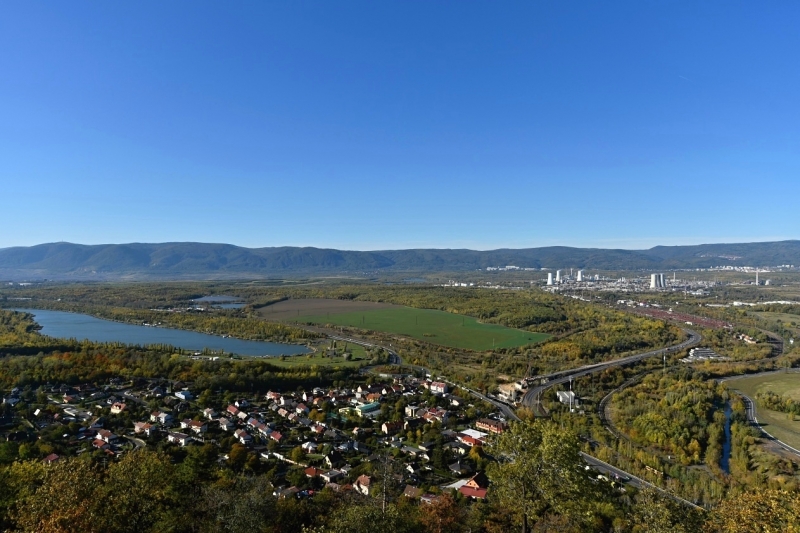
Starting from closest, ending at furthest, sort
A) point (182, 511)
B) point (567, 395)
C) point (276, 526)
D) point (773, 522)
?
point (773, 522), point (182, 511), point (276, 526), point (567, 395)

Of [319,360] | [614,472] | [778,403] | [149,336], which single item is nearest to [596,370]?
[778,403]

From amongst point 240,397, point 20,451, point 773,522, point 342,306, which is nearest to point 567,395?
point 240,397

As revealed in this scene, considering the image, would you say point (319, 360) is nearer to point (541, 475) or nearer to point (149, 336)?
point (149, 336)

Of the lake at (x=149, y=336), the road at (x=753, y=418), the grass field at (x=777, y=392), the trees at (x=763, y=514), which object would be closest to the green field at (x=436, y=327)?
the lake at (x=149, y=336)

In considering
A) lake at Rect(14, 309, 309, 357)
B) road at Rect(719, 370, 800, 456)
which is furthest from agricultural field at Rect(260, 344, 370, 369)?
road at Rect(719, 370, 800, 456)

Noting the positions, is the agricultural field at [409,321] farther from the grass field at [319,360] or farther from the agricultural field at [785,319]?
the agricultural field at [785,319]

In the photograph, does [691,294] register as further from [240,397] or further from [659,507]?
[659,507]
